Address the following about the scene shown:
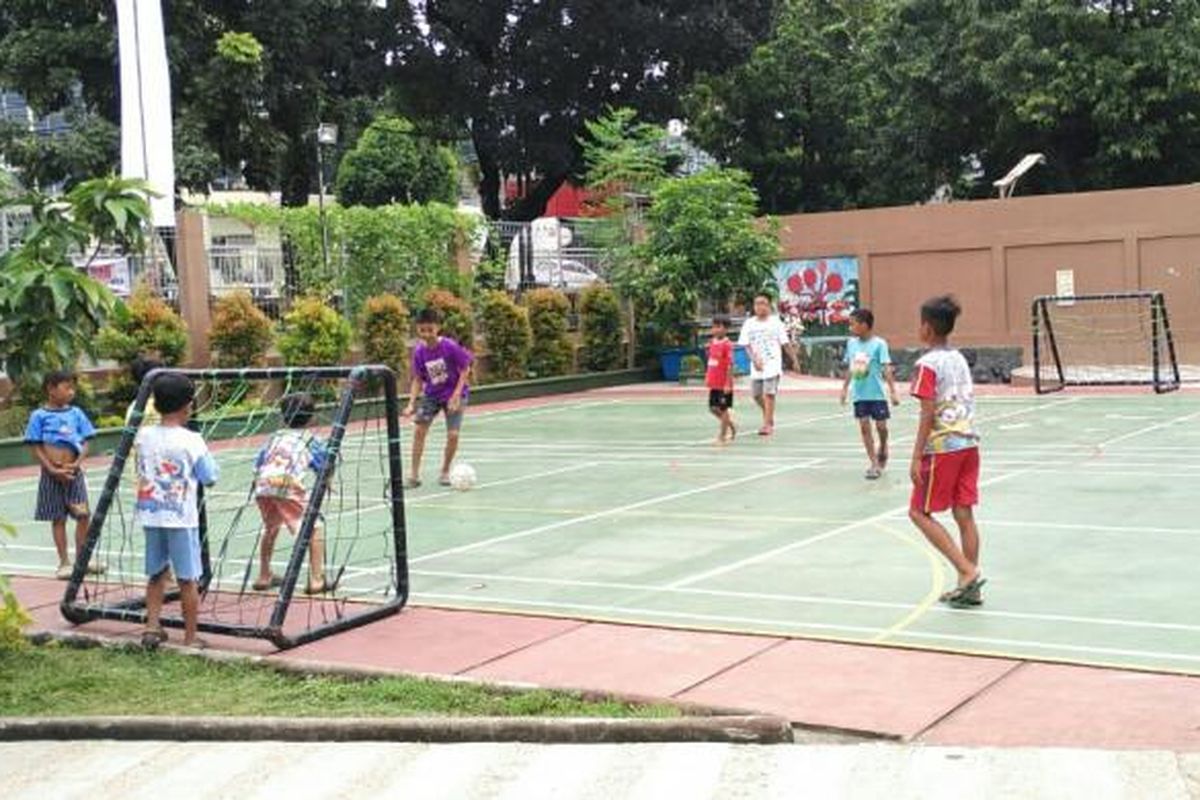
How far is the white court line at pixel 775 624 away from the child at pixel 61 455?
2.65 metres

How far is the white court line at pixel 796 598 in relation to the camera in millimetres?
7508

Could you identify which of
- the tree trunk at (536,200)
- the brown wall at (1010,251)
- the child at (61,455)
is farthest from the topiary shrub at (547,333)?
the child at (61,455)

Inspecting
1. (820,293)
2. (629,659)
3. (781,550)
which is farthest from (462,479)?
(820,293)

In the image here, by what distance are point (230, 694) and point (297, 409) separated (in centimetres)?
227

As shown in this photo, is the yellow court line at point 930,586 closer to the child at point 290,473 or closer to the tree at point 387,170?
the child at point 290,473

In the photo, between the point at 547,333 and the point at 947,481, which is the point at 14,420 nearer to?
the point at 547,333

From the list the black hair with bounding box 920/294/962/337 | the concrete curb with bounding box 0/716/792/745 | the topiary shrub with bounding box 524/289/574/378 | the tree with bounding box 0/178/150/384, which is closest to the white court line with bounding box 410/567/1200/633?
the black hair with bounding box 920/294/962/337

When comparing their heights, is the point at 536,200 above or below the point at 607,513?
above

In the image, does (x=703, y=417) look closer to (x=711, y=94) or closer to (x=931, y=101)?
(x=931, y=101)

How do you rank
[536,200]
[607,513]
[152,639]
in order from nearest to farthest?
1. [152,639]
2. [607,513]
3. [536,200]

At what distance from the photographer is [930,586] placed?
8570 mm

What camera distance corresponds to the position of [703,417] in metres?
20.9

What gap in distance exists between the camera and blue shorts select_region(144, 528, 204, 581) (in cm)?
753

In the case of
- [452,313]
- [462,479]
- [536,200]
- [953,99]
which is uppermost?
[953,99]
